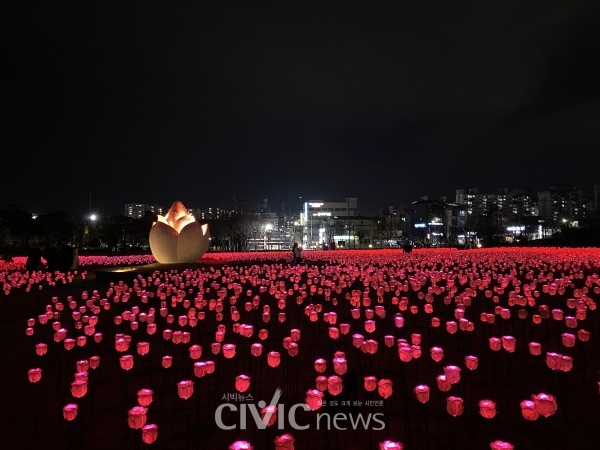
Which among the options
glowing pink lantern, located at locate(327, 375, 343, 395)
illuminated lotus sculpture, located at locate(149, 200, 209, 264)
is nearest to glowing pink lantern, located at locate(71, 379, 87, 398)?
glowing pink lantern, located at locate(327, 375, 343, 395)

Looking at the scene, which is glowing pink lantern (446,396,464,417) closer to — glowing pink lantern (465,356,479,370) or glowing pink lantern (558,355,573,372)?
glowing pink lantern (465,356,479,370)

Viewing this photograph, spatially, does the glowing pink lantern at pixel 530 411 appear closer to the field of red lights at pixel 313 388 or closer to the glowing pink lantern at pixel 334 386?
the field of red lights at pixel 313 388

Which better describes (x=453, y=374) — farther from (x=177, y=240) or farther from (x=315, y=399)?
(x=177, y=240)

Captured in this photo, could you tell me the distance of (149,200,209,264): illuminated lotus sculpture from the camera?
14.7 metres

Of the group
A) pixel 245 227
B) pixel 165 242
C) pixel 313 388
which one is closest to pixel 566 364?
pixel 313 388

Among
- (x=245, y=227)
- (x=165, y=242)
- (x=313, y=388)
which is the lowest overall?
(x=313, y=388)

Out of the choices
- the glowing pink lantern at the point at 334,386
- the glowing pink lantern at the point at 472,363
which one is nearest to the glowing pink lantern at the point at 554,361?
the glowing pink lantern at the point at 472,363

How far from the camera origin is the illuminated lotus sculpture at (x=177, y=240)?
14742 millimetres

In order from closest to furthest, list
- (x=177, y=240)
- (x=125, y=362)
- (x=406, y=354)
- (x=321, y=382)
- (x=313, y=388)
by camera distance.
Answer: (x=321, y=382)
(x=406, y=354)
(x=125, y=362)
(x=313, y=388)
(x=177, y=240)

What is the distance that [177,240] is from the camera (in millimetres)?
14711

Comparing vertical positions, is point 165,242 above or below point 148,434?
above

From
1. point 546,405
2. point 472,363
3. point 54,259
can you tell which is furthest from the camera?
point 54,259

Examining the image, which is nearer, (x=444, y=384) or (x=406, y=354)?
(x=444, y=384)

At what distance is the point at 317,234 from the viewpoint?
217 ft
